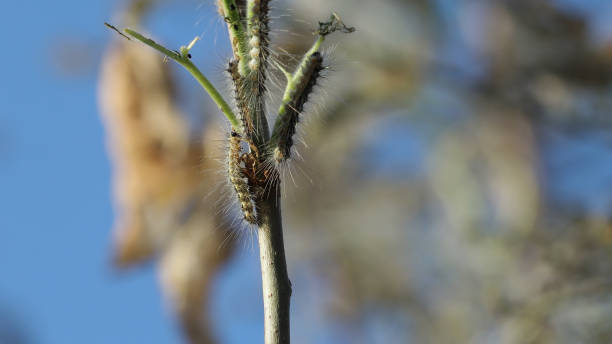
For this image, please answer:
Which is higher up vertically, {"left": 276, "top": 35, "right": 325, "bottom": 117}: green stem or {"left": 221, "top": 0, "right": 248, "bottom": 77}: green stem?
{"left": 221, "top": 0, "right": 248, "bottom": 77}: green stem

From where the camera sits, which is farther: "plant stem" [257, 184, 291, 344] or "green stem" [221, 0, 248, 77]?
"green stem" [221, 0, 248, 77]

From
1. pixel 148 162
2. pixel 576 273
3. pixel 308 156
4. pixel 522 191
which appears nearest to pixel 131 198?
pixel 148 162

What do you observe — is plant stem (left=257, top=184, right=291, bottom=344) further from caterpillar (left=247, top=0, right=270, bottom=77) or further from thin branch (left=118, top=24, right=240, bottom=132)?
caterpillar (left=247, top=0, right=270, bottom=77)

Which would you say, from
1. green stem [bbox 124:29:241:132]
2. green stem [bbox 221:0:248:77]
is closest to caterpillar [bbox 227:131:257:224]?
green stem [bbox 124:29:241:132]

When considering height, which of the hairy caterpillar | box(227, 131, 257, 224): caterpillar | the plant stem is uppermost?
the hairy caterpillar

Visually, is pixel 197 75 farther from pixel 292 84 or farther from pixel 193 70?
pixel 292 84

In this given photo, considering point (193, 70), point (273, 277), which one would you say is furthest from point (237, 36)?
point (273, 277)
